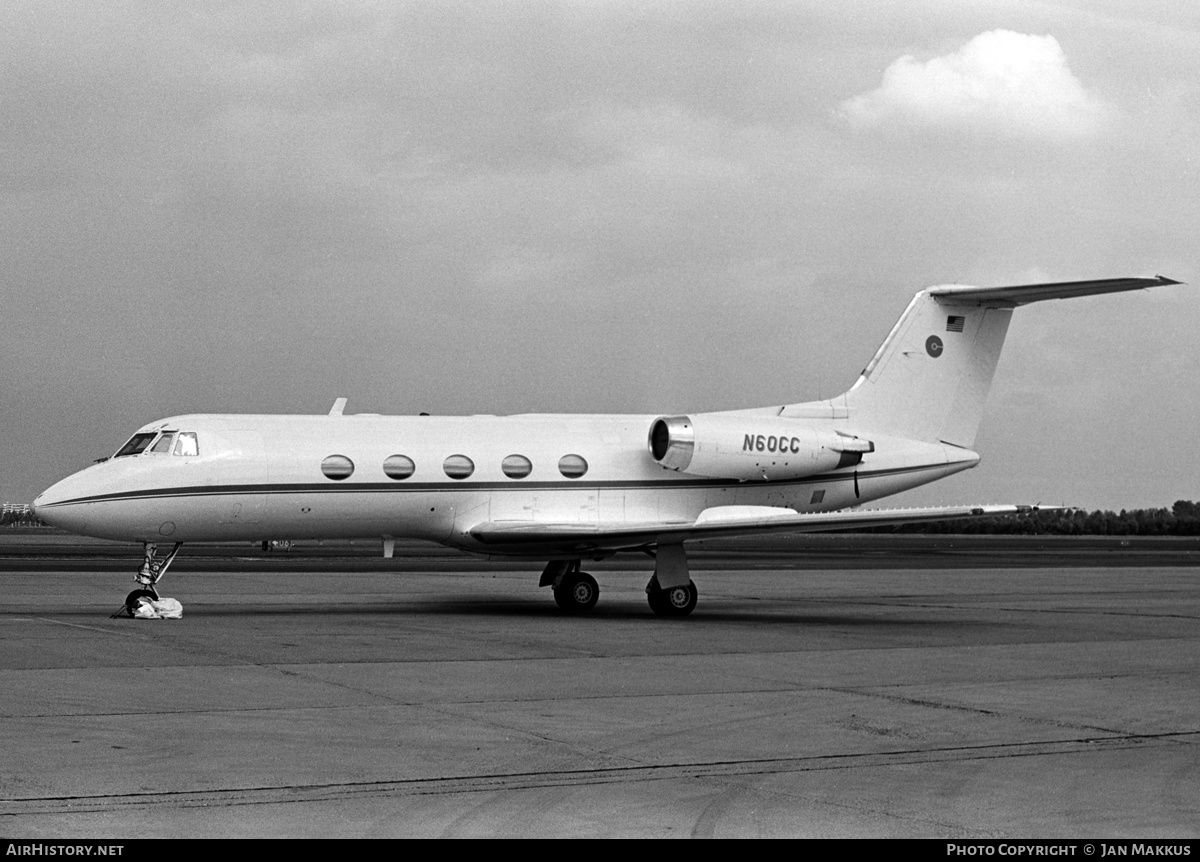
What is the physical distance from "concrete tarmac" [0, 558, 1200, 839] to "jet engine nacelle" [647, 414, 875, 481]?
2955mm

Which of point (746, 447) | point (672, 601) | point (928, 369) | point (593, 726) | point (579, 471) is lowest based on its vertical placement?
point (593, 726)

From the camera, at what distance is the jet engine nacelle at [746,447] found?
76.5ft

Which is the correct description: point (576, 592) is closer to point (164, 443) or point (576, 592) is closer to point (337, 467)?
point (337, 467)

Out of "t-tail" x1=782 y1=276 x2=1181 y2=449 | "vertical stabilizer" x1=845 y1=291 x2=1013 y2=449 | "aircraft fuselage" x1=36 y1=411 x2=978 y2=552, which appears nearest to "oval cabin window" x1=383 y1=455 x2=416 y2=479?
"aircraft fuselage" x1=36 y1=411 x2=978 y2=552

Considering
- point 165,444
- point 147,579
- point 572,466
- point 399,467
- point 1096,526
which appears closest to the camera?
point 147,579

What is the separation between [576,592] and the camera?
23797 mm

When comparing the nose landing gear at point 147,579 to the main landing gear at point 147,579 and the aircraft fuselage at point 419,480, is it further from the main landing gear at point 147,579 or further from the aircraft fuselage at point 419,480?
the aircraft fuselage at point 419,480

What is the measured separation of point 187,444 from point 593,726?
12045 mm

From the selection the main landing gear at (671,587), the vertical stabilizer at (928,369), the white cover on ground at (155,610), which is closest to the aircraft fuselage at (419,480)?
the vertical stabilizer at (928,369)

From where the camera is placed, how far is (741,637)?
18.3 m

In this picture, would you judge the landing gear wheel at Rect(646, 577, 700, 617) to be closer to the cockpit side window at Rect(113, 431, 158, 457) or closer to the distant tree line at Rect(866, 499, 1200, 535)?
the cockpit side window at Rect(113, 431, 158, 457)

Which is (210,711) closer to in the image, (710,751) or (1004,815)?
(710,751)

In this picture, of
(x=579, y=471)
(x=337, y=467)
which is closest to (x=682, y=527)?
(x=579, y=471)

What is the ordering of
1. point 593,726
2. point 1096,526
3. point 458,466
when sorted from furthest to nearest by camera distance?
point 1096,526 < point 458,466 < point 593,726
